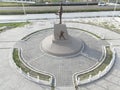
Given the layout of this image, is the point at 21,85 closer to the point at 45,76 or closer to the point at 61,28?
the point at 45,76

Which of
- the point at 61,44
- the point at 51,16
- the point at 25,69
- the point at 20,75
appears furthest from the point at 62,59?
the point at 51,16

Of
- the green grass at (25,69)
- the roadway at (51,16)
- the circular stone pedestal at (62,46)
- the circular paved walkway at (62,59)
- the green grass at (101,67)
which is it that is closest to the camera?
the green grass at (25,69)

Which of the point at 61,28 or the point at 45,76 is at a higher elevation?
the point at 61,28

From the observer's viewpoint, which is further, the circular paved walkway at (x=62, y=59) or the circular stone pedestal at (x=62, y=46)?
the circular stone pedestal at (x=62, y=46)

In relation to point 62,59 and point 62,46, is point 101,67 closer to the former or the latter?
point 62,59

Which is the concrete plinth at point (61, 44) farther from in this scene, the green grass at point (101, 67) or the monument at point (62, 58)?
the green grass at point (101, 67)

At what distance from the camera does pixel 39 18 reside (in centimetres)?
3566

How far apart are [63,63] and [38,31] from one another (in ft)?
32.4

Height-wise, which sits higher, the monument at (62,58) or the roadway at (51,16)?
the roadway at (51,16)

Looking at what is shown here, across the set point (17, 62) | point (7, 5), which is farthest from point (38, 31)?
point (7, 5)

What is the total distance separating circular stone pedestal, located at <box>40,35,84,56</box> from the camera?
889 inches

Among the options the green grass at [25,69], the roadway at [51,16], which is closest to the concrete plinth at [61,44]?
the green grass at [25,69]

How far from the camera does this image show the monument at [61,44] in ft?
74.3

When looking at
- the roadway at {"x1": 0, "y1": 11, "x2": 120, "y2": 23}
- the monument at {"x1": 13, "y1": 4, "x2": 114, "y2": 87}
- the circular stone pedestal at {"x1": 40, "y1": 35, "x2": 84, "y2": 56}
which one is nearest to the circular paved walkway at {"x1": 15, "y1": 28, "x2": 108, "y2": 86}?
the monument at {"x1": 13, "y1": 4, "x2": 114, "y2": 87}
